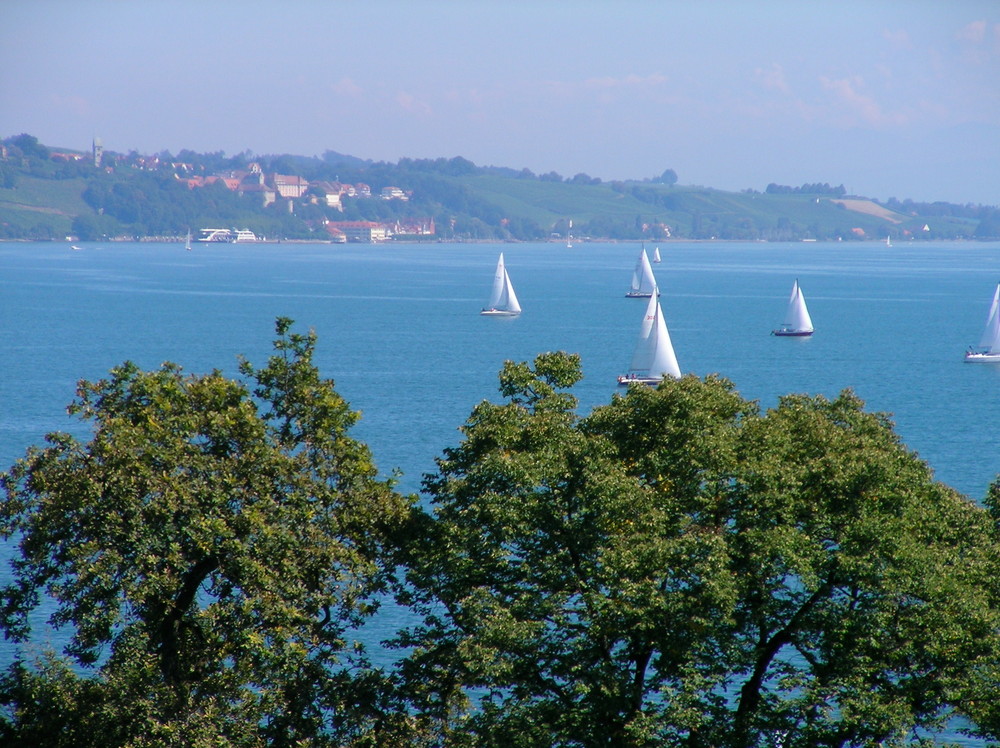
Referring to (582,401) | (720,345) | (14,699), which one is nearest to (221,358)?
(582,401)

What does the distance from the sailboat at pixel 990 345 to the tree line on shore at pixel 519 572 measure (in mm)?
89751

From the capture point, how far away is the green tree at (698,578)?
22.4m

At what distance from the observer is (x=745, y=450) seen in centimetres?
2453

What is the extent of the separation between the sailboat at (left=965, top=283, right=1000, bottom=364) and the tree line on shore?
294 ft

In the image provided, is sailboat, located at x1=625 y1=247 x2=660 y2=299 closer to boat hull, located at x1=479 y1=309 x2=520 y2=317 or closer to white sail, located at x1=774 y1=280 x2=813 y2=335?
boat hull, located at x1=479 y1=309 x2=520 y2=317

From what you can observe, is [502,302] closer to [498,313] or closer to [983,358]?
[498,313]

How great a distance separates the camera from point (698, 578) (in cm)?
2317

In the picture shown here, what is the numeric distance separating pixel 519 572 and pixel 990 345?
315 feet

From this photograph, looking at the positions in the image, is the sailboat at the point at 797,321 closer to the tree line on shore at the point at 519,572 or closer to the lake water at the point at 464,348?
the lake water at the point at 464,348

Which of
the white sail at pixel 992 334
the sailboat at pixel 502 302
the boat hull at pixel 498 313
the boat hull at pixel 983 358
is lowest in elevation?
the boat hull at pixel 498 313

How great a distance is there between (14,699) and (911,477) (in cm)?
1749

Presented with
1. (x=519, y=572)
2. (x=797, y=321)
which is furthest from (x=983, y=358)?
(x=519, y=572)

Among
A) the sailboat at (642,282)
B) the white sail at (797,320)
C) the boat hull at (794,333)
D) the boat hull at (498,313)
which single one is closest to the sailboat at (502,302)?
the boat hull at (498,313)

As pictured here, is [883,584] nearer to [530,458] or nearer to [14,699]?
[530,458]
